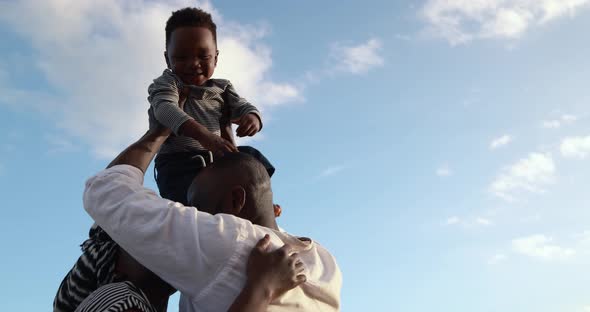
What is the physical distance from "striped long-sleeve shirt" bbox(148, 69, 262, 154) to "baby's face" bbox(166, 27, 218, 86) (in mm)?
68

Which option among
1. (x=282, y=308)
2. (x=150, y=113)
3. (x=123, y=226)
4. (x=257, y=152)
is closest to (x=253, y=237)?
(x=282, y=308)

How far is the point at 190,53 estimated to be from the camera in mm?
4145

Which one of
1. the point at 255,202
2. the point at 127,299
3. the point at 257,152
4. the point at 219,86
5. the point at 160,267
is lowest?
the point at 127,299

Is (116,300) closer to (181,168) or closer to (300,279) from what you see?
(300,279)

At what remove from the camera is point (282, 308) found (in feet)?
8.66

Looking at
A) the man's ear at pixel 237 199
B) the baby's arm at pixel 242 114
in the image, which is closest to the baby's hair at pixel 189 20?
the baby's arm at pixel 242 114

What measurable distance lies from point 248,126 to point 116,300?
71.0 inches

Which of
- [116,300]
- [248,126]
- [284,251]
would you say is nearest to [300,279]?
[284,251]

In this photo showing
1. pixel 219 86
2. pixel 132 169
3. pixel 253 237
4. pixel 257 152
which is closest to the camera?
pixel 253 237

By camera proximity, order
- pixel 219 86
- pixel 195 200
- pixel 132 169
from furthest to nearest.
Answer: pixel 219 86
pixel 195 200
pixel 132 169

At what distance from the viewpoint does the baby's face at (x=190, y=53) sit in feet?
13.6

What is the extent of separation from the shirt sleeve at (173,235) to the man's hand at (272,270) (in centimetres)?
7

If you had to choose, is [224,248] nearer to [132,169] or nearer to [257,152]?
[132,169]

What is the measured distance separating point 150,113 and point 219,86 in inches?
21.9
